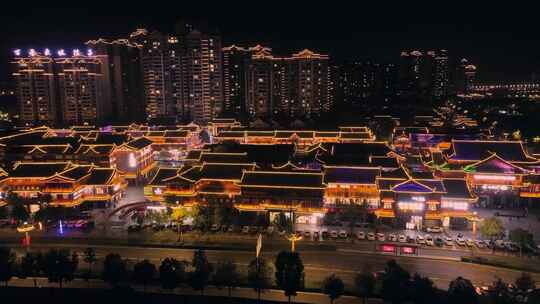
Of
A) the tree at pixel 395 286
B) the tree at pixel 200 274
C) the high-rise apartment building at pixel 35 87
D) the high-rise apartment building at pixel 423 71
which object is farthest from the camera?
the high-rise apartment building at pixel 423 71

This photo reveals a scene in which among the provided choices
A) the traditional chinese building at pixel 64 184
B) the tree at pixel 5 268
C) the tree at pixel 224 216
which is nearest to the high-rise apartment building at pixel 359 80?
the traditional chinese building at pixel 64 184

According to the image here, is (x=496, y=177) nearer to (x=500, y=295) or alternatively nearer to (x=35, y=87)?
(x=500, y=295)

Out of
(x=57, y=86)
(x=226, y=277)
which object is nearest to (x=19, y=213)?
(x=226, y=277)

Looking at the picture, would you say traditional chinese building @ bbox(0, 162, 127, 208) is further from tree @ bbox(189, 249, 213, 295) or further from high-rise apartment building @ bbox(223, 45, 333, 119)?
high-rise apartment building @ bbox(223, 45, 333, 119)

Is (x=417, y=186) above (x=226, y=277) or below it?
above

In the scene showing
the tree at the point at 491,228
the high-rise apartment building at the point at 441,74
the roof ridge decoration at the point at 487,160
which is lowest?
the tree at the point at 491,228

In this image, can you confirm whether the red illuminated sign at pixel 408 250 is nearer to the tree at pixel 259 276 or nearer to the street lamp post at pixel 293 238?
the street lamp post at pixel 293 238

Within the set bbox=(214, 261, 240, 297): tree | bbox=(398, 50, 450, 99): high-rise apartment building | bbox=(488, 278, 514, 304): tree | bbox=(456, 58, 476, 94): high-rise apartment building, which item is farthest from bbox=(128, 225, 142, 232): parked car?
bbox=(456, 58, 476, 94): high-rise apartment building
